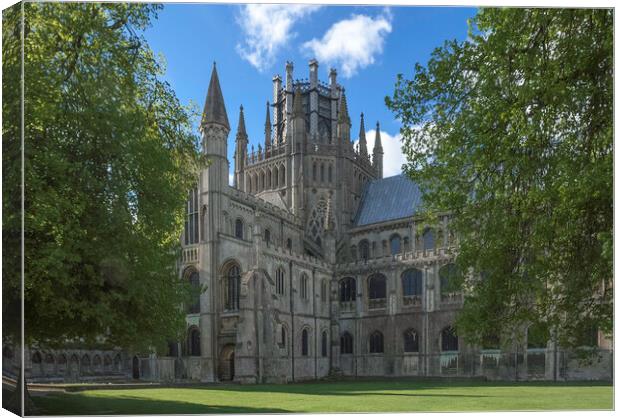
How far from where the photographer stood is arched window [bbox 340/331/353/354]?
115ft

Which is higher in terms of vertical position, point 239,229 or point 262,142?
point 262,142

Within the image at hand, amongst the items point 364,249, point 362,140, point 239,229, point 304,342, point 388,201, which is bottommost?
point 304,342

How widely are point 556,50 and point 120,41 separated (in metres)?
9.66

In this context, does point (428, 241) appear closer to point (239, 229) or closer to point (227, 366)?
point (239, 229)

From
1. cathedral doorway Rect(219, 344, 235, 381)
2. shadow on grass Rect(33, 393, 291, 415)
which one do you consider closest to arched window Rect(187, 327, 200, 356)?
cathedral doorway Rect(219, 344, 235, 381)

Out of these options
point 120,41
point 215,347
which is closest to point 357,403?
point 120,41

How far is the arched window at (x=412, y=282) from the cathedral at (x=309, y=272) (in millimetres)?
63

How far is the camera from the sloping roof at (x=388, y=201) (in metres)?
33.2

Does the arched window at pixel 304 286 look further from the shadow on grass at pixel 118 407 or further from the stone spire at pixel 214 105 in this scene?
the shadow on grass at pixel 118 407

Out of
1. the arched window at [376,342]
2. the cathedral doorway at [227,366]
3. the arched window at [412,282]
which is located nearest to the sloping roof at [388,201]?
the arched window at [412,282]

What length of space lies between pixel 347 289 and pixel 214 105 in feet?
72.2

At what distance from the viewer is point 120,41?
52.7 ft

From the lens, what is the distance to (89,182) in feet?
49.5

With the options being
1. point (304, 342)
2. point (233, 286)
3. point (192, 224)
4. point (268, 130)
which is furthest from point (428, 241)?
point (268, 130)
